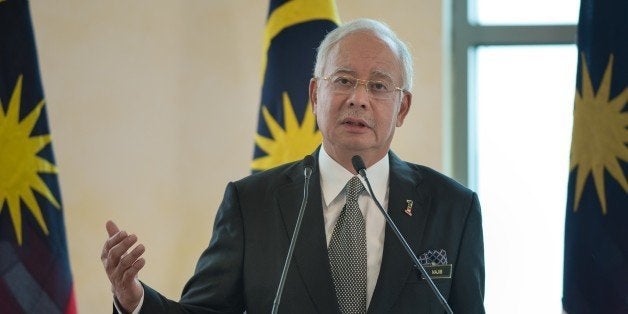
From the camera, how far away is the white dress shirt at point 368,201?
231 centimetres

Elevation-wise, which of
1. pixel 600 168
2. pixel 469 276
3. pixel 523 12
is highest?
pixel 523 12

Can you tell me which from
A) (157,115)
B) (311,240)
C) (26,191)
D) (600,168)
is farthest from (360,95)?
(157,115)

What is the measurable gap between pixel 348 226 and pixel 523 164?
91.3 inches

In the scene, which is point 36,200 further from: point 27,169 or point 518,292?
point 518,292

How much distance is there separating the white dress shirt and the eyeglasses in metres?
0.19

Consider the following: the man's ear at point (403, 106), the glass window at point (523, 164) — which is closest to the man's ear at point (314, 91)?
the man's ear at point (403, 106)

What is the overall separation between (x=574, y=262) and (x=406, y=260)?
108 centimetres

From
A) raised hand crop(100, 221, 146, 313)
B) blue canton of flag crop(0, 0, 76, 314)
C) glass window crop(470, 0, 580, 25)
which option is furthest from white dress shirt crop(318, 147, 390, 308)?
glass window crop(470, 0, 580, 25)

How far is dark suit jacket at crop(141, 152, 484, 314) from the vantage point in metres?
2.22

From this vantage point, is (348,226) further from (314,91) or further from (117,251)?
(117,251)

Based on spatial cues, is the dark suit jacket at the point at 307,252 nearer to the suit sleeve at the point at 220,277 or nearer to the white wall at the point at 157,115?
the suit sleeve at the point at 220,277

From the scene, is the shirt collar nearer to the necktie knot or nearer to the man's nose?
the necktie knot

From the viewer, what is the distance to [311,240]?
2.29 m

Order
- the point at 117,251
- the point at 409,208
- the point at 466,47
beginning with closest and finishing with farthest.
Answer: the point at 117,251 → the point at 409,208 → the point at 466,47
